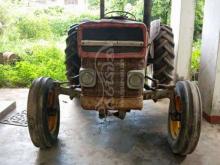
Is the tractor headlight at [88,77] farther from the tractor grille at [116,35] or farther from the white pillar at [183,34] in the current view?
the white pillar at [183,34]

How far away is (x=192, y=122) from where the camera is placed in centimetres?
308

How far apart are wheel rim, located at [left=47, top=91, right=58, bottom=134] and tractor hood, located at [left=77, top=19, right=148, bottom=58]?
2.37 feet

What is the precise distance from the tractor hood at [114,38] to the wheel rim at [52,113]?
72 centimetres

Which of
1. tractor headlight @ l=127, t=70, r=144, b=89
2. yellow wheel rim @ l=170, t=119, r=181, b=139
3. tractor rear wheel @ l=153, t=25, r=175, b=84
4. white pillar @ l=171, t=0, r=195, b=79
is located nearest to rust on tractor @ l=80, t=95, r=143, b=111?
tractor headlight @ l=127, t=70, r=144, b=89

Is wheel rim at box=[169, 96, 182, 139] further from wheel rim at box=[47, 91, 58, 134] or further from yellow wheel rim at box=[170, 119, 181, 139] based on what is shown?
wheel rim at box=[47, 91, 58, 134]

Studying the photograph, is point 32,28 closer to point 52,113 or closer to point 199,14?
point 199,14

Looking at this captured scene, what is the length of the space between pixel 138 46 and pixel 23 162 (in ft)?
5.26

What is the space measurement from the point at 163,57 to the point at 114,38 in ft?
4.39

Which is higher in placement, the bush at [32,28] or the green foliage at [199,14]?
the green foliage at [199,14]

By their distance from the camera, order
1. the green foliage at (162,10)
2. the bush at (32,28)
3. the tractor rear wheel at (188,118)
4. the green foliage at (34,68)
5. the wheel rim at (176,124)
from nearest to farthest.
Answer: the tractor rear wheel at (188,118) → the wheel rim at (176,124) → the green foliage at (34,68) → the green foliage at (162,10) → the bush at (32,28)

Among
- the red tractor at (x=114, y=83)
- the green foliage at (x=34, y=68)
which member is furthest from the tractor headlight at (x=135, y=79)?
the green foliage at (x=34, y=68)

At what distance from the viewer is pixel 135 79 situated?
316cm

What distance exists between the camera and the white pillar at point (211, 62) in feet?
13.9

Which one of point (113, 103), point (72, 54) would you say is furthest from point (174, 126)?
point (72, 54)
